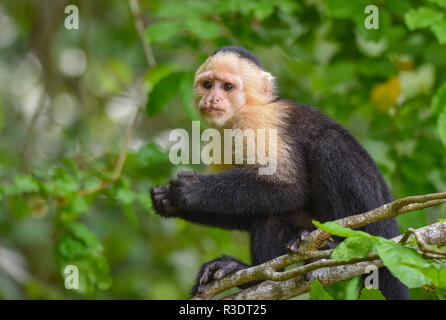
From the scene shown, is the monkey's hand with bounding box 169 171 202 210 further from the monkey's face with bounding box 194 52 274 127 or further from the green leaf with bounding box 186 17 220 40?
the green leaf with bounding box 186 17 220 40

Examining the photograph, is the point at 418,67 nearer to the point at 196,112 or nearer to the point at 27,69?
the point at 196,112

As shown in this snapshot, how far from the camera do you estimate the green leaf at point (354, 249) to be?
2895 millimetres

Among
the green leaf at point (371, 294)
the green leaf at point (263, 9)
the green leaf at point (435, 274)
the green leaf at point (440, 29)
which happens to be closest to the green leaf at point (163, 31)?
the green leaf at point (263, 9)

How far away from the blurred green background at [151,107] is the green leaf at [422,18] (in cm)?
2

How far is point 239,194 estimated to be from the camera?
4348 mm

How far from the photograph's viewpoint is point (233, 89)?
493cm

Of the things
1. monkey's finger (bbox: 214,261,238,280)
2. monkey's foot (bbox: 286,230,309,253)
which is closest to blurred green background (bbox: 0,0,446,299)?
monkey's finger (bbox: 214,261,238,280)

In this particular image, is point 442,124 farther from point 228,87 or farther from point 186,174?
point 186,174

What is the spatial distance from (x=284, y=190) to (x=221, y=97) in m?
1.02

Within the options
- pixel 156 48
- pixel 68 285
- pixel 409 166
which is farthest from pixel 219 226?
pixel 156 48

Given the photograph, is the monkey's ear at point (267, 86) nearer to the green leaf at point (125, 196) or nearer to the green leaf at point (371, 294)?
the green leaf at point (125, 196)

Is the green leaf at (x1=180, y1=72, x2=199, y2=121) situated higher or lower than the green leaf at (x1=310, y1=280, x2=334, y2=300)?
higher

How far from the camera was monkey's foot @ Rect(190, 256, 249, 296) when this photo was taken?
4.41 m
